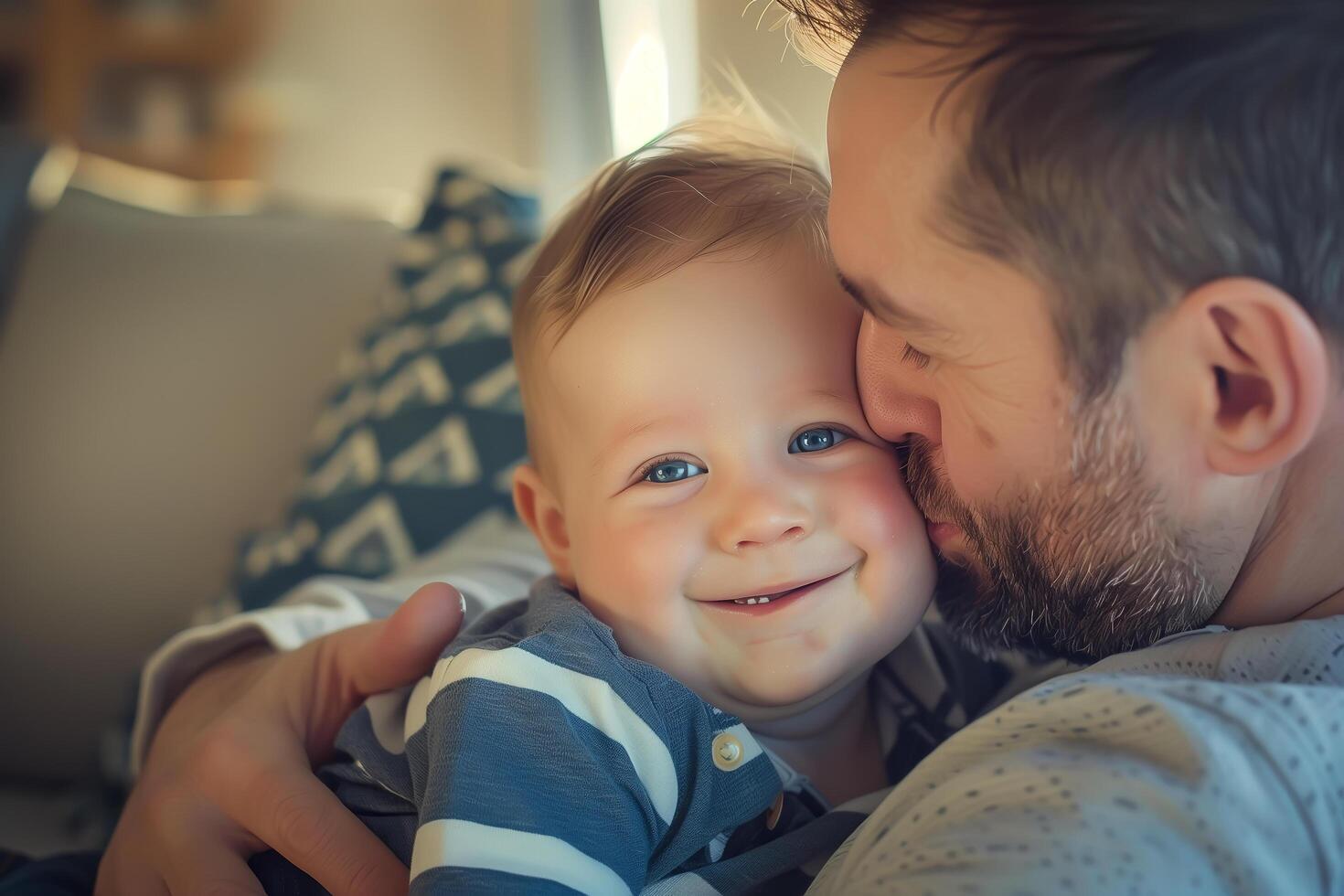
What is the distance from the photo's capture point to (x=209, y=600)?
5.17ft

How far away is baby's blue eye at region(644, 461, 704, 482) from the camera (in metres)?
0.89

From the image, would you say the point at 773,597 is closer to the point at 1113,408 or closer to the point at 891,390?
the point at 891,390

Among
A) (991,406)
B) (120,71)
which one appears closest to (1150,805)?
(991,406)

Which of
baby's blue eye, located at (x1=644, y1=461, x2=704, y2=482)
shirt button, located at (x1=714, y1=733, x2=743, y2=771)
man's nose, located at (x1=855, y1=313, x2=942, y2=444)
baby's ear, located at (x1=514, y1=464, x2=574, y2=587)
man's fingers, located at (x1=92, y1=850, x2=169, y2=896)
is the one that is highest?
man's nose, located at (x1=855, y1=313, x2=942, y2=444)

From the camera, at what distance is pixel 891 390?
0.85 m

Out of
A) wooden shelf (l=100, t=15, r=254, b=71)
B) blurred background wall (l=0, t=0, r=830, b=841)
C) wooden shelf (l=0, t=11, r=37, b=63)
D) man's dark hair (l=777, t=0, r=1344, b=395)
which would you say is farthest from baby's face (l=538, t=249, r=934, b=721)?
wooden shelf (l=0, t=11, r=37, b=63)

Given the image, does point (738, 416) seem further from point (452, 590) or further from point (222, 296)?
point (222, 296)

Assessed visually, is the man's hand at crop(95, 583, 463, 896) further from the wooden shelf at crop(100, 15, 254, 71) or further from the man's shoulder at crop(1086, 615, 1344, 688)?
the wooden shelf at crop(100, 15, 254, 71)

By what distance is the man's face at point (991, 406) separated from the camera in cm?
71

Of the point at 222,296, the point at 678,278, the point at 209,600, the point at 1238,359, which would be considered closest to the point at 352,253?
the point at 222,296

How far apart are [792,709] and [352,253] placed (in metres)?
1.21

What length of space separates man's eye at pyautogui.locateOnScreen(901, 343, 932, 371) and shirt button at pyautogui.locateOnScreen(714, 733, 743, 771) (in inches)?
12.0

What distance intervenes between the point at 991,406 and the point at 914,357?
3.1 inches

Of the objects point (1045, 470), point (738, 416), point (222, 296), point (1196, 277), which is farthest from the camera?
point (222, 296)
